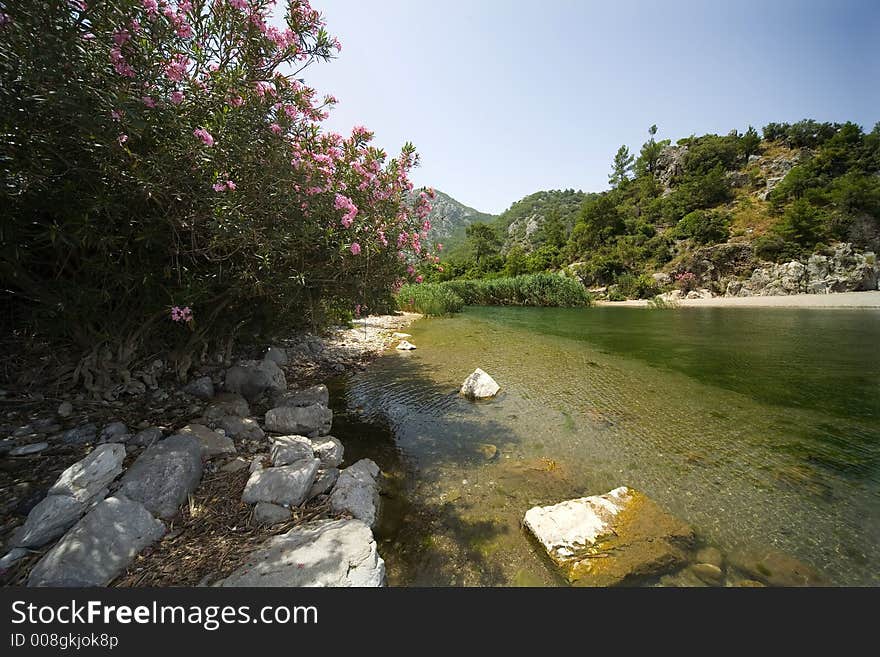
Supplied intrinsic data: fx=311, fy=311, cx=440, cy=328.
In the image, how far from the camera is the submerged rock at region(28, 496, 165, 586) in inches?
80.7

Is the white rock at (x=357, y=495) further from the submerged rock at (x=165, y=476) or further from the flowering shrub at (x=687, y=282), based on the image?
the flowering shrub at (x=687, y=282)

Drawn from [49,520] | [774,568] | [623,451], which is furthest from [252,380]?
[774,568]

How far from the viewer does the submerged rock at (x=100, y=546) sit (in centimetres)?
205

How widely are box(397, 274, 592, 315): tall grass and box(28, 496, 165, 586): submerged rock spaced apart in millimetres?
23575

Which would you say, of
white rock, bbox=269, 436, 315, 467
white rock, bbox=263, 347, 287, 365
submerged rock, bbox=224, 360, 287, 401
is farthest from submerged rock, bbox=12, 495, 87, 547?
white rock, bbox=263, 347, 287, 365

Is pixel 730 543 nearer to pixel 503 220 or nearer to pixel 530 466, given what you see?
pixel 530 466

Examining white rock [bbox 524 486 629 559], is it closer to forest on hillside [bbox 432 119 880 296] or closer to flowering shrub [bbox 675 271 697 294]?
forest on hillside [bbox 432 119 880 296]

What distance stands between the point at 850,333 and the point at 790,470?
56.9ft

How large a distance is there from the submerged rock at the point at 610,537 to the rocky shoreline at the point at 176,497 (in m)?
1.66

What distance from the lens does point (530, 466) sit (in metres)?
4.46

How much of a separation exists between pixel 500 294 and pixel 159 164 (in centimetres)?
4004

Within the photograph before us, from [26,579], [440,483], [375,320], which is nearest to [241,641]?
[26,579]

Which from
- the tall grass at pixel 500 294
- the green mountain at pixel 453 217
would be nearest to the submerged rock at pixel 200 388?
the tall grass at pixel 500 294

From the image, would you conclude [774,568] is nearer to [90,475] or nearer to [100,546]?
[100,546]
